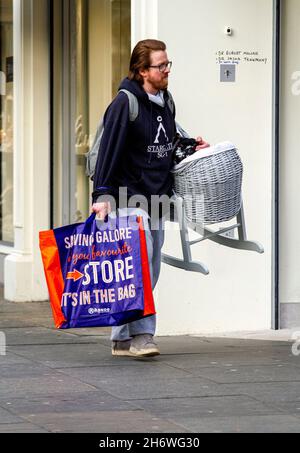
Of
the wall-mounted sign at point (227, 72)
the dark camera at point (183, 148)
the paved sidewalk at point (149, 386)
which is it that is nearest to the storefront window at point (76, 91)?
the wall-mounted sign at point (227, 72)

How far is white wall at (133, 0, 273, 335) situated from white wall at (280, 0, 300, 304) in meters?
0.16

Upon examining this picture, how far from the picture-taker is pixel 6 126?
13.6m

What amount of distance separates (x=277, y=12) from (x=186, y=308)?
2.35m

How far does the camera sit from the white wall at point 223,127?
8.75 meters

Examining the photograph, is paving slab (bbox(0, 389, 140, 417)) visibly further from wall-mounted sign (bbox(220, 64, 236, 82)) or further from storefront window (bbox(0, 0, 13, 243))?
storefront window (bbox(0, 0, 13, 243))

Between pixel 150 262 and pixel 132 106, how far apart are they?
3.27 feet

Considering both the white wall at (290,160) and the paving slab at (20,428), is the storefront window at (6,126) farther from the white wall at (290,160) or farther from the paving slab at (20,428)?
the paving slab at (20,428)

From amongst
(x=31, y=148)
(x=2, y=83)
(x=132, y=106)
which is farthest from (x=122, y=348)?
(x=2, y=83)

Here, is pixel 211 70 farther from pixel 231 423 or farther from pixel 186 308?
pixel 231 423

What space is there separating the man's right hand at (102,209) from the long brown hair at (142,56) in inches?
33.5

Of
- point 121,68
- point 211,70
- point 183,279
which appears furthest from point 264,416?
point 121,68

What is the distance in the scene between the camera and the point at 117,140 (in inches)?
291

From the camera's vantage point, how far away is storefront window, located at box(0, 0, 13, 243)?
13203mm

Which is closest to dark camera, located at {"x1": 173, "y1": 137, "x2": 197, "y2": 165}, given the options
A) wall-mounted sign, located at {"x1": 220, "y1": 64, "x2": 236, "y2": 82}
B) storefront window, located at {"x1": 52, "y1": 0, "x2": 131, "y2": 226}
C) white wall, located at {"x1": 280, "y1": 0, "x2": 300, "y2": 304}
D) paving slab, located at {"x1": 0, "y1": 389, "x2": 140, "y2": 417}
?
wall-mounted sign, located at {"x1": 220, "y1": 64, "x2": 236, "y2": 82}
